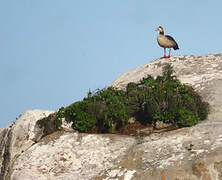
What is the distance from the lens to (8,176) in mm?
10594

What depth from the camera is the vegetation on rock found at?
11594 mm

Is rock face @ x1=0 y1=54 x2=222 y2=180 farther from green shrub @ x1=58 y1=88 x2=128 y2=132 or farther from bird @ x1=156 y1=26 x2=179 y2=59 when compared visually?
bird @ x1=156 y1=26 x2=179 y2=59

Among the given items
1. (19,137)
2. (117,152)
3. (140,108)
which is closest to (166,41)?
(140,108)

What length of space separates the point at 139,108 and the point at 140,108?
3 centimetres

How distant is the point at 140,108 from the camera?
494 inches

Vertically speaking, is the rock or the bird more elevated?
the bird

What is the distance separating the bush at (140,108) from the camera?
38.0ft

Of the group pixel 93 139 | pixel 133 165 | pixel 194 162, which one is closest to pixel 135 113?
pixel 93 139

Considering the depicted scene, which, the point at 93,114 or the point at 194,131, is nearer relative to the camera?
the point at 194,131

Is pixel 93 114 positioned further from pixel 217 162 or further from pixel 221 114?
pixel 217 162

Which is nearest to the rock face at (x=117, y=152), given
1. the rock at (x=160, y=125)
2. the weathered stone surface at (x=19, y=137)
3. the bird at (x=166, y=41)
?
the weathered stone surface at (x=19, y=137)

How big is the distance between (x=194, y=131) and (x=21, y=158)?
5.30m

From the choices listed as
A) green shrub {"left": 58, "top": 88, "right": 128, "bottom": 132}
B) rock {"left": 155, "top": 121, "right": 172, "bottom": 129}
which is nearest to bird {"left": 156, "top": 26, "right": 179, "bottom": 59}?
green shrub {"left": 58, "top": 88, "right": 128, "bottom": 132}

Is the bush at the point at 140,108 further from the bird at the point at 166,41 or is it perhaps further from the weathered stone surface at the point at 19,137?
the bird at the point at 166,41
